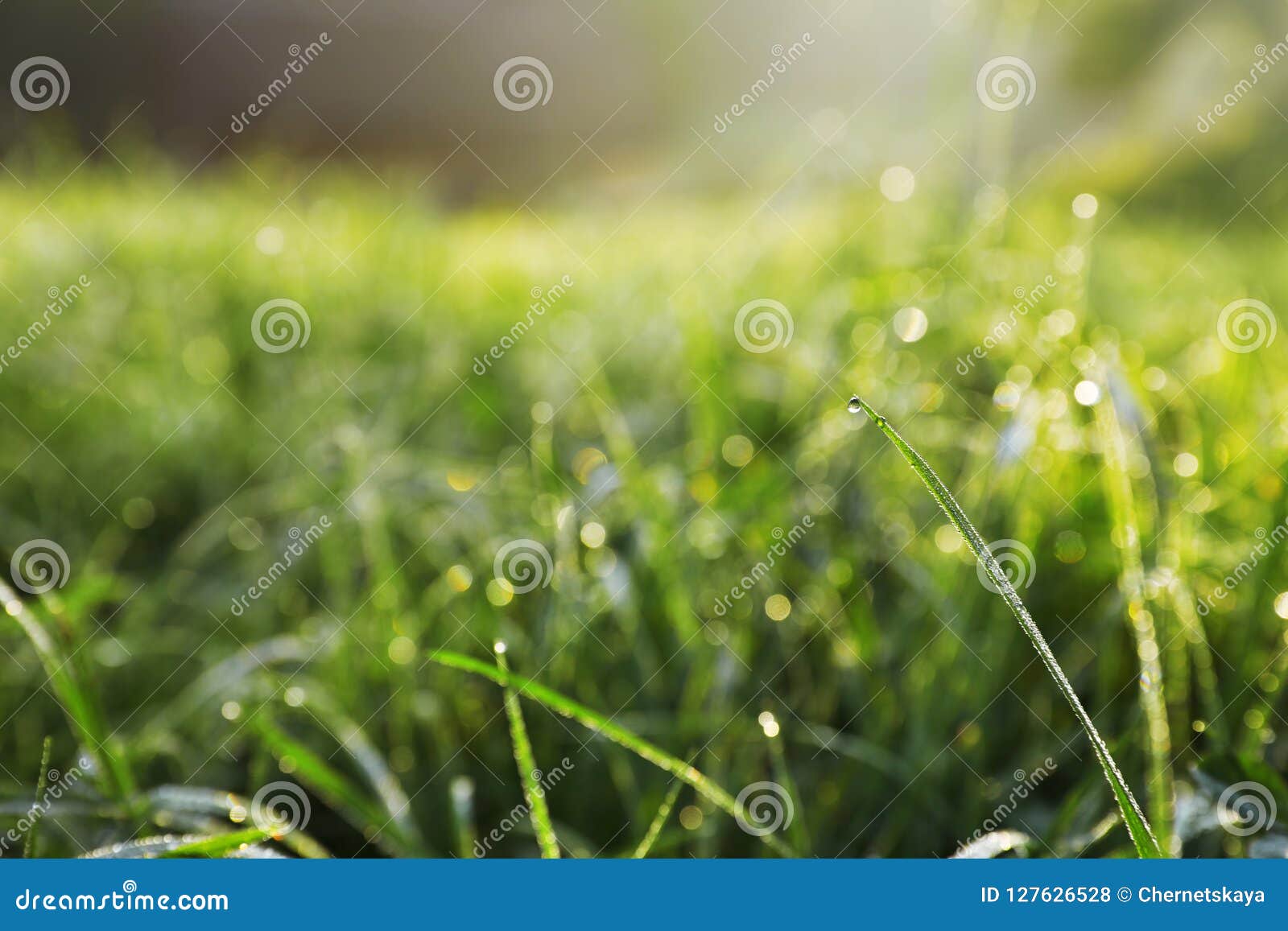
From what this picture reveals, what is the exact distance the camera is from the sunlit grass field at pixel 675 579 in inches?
34.7

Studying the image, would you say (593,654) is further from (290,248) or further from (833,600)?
(290,248)

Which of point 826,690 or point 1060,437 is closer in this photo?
point 826,690

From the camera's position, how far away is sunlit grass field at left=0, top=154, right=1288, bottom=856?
88cm

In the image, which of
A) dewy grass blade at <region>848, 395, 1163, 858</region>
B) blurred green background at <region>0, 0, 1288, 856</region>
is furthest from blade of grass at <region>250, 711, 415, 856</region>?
dewy grass blade at <region>848, 395, 1163, 858</region>

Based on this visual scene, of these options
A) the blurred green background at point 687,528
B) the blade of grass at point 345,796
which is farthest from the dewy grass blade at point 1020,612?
the blade of grass at point 345,796

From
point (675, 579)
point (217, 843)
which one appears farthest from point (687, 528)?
point (217, 843)

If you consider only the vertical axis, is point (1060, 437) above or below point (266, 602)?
above

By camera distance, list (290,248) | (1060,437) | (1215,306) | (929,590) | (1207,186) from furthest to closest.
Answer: (1207,186) → (290,248) → (1215,306) → (1060,437) → (929,590)

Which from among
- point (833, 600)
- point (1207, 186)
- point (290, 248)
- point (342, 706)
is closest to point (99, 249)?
point (290, 248)

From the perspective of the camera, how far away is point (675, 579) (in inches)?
40.1

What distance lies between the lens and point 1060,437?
3.62ft

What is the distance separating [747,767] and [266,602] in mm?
704

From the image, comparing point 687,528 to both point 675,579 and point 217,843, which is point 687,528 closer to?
point 675,579

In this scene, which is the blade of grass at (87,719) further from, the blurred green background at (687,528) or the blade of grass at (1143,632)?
the blade of grass at (1143,632)
